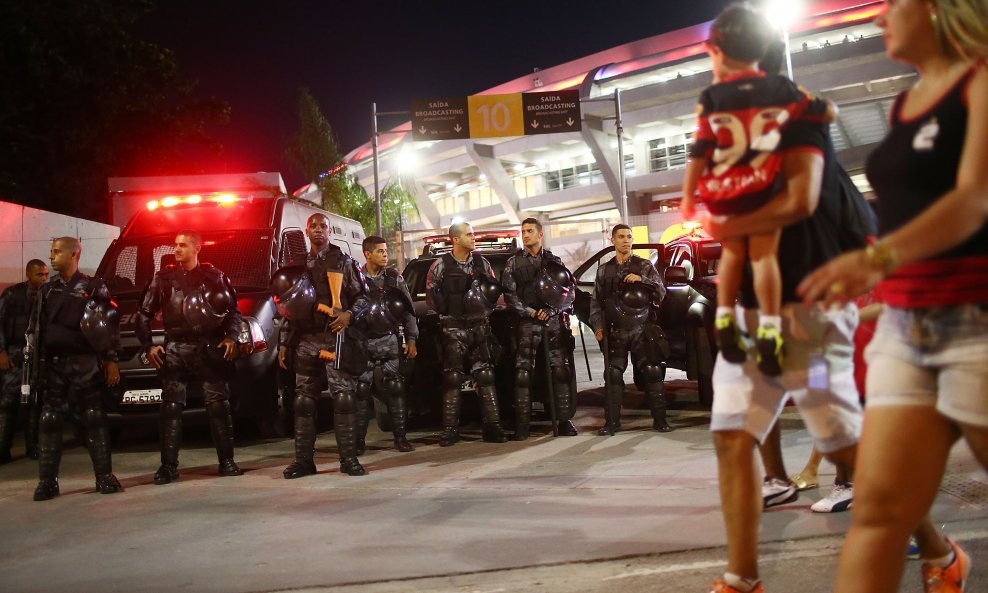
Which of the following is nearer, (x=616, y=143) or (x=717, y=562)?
(x=717, y=562)

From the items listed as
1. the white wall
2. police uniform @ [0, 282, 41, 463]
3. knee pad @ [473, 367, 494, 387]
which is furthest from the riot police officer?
the white wall

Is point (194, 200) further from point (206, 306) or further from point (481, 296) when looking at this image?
point (481, 296)

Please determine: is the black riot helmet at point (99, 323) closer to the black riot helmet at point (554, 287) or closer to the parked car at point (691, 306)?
the black riot helmet at point (554, 287)

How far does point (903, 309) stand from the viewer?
231cm

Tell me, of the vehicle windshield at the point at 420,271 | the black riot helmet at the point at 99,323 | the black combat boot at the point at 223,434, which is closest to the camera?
the black riot helmet at the point at 99,323

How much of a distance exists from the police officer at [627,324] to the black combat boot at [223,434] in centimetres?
331

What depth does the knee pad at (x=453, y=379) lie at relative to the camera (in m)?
8.27

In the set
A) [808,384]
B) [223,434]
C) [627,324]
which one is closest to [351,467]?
[223,434]

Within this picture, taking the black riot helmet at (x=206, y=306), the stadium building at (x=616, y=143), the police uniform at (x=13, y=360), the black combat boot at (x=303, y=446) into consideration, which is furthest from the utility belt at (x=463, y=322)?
the stadium building at (x=616, y=143)

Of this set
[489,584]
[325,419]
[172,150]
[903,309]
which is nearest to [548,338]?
[325,419]

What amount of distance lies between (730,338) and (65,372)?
217 inches

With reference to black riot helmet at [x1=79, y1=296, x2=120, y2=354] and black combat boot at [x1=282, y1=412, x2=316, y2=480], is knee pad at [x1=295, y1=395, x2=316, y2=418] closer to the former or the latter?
black combat boot at [x1=282, y1=412, x2=316, y2=480]

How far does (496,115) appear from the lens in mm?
24250

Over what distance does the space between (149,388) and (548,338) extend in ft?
12.5
